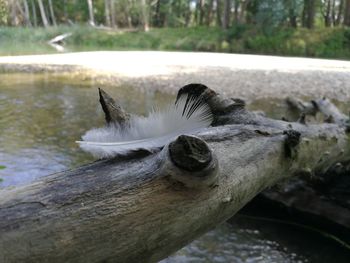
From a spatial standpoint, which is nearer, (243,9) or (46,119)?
(46,119)

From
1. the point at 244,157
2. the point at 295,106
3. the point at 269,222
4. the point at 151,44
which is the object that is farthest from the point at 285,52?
the point at 244,157

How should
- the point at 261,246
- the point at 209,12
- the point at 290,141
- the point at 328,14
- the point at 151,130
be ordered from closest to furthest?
the point at 151,130 < the point at 290,141 < the point at 261,246 < the point at 328,14 < the point at 209,12

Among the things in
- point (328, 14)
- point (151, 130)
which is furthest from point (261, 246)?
point (328, 14)

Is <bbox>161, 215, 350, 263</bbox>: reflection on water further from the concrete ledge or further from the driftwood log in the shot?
the concrete ledge

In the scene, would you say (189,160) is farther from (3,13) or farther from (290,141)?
(3,13)

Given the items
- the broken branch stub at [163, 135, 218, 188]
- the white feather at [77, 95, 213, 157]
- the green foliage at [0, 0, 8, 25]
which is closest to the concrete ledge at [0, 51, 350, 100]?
the white feather at [77, 95, 213, 157]

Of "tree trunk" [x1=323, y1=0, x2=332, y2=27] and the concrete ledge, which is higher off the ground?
"tree trunk" [x1=323, y1=0, x2=332, y2=27]

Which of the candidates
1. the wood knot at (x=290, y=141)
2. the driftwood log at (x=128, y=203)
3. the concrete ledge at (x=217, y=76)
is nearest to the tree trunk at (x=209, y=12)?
the concrete ledge at (x=217, y=76)
